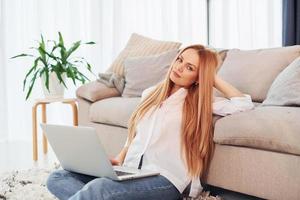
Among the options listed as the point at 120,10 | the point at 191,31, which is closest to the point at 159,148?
the point at 120,10

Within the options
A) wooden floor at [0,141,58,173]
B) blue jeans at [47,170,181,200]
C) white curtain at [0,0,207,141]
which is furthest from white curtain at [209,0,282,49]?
blue jeans at [47,170,181,200]

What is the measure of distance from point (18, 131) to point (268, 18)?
2.50 meters

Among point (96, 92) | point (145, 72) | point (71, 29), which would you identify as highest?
point (71, 29)

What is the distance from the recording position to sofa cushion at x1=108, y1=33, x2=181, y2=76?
3.05m

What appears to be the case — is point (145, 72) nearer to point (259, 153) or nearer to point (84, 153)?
point (259, 153)

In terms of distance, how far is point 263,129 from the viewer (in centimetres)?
159

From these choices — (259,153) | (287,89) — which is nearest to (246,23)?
(287,89)

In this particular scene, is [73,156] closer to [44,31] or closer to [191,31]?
[44,31]

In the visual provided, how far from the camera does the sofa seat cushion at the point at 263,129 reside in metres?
1.52

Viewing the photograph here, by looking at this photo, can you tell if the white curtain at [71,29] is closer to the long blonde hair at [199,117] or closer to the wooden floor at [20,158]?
the wooden floor at [20,158]

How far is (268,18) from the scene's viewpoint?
3.98m

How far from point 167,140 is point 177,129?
0.19 feet

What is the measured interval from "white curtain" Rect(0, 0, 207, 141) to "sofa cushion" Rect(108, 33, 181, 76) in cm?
93

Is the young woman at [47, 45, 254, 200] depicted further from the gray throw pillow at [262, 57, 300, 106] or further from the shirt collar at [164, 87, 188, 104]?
the gray throw pillow at [262, 57, 300, 106]
